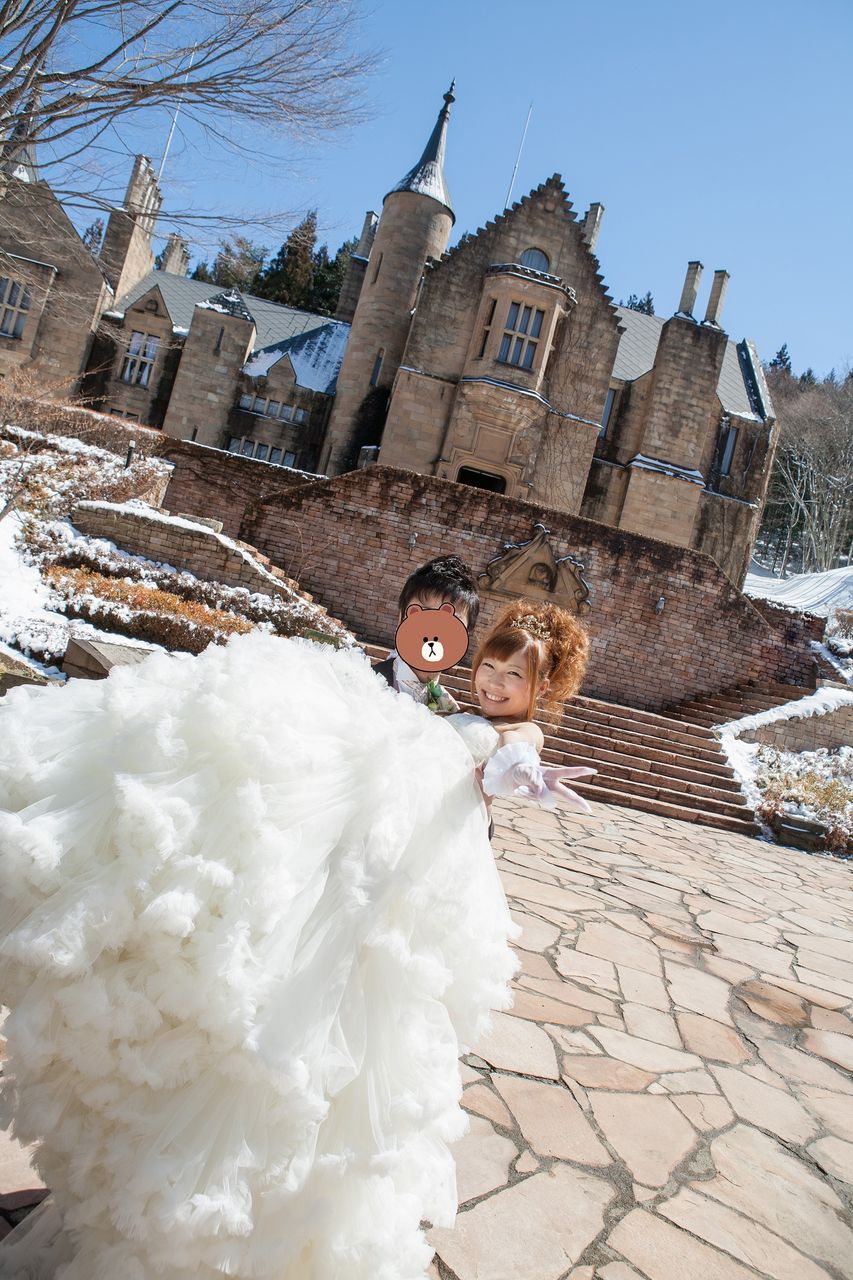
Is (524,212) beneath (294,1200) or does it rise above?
above

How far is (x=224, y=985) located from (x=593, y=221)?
101ft

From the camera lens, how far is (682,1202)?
2352 millimetres

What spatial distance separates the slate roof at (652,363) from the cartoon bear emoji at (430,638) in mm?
23148

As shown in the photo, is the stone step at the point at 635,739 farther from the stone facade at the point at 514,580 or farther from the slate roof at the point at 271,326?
the slate roof at the point at 271,326

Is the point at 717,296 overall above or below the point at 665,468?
above

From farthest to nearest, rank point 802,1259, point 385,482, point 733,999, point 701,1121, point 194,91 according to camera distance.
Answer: point 385,482, point 194,91, point 733,999, point 701,1121, point 802,1259

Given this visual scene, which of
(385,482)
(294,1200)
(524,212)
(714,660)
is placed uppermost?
(524,212)

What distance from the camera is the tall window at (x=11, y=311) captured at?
24.2 metres

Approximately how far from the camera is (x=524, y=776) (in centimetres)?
163

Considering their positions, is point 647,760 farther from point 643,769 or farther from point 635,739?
point 635,739

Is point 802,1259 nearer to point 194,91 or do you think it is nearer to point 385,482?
point 194,91

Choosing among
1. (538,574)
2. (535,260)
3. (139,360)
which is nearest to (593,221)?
(535,260)

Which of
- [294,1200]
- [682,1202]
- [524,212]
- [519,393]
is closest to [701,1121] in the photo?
[682,1202]

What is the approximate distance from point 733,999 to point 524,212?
21212 mm
